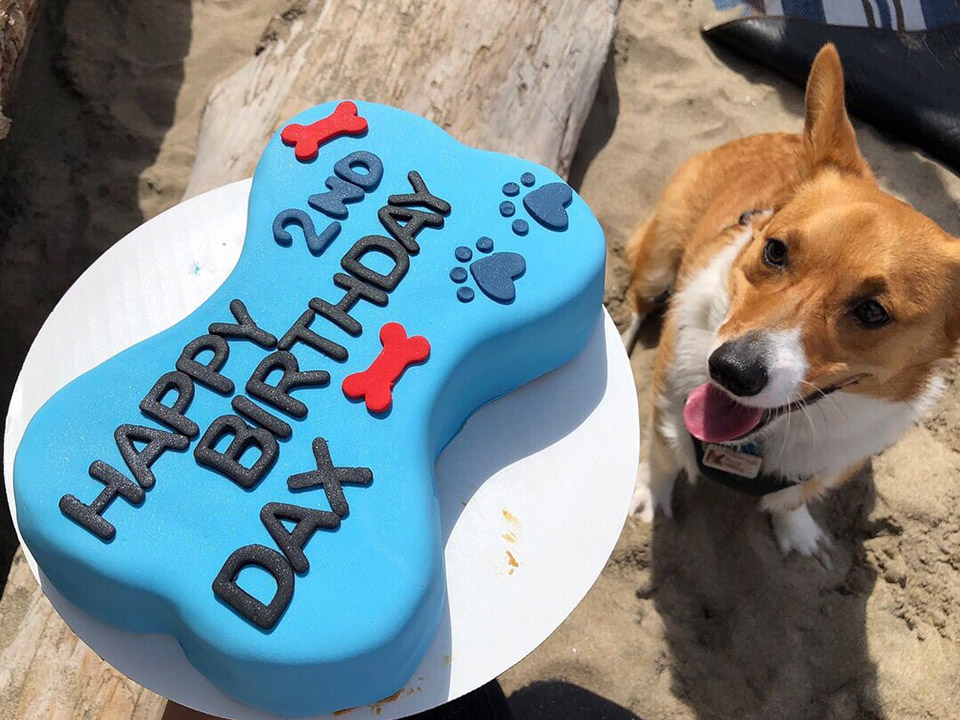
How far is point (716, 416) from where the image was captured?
2.53 metres

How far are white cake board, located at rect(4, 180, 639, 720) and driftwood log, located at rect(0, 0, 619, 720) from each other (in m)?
0.87

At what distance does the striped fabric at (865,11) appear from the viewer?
4.48m

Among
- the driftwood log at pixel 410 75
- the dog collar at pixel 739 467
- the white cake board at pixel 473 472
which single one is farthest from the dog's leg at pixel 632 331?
the white cake board at pixel 473 472

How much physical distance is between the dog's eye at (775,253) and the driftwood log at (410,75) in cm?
117

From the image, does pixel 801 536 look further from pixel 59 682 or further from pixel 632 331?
pixel 59 682

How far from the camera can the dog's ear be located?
229 centimetres

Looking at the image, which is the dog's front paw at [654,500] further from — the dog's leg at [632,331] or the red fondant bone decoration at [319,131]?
the red fondant bone decoration at [319,131]

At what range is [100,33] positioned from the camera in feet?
13.2

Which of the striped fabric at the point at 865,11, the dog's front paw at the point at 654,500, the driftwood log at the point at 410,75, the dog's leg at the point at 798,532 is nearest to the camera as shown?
the driftwood log at the point at 410,75

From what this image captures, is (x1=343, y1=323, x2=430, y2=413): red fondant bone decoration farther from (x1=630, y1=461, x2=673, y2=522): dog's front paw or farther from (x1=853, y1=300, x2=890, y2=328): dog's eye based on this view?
(x1=630, y1=461, x2=673, y2=522): dog's front paw

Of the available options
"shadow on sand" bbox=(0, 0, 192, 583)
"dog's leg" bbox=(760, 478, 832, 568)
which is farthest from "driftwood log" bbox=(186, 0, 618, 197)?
"dog's leg" bbox=(760, 478, 832, 568)

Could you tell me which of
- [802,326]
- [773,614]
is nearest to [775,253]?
[802,326]

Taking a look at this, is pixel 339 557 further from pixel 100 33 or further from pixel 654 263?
pixel 100 33

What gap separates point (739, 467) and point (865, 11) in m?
3.18
